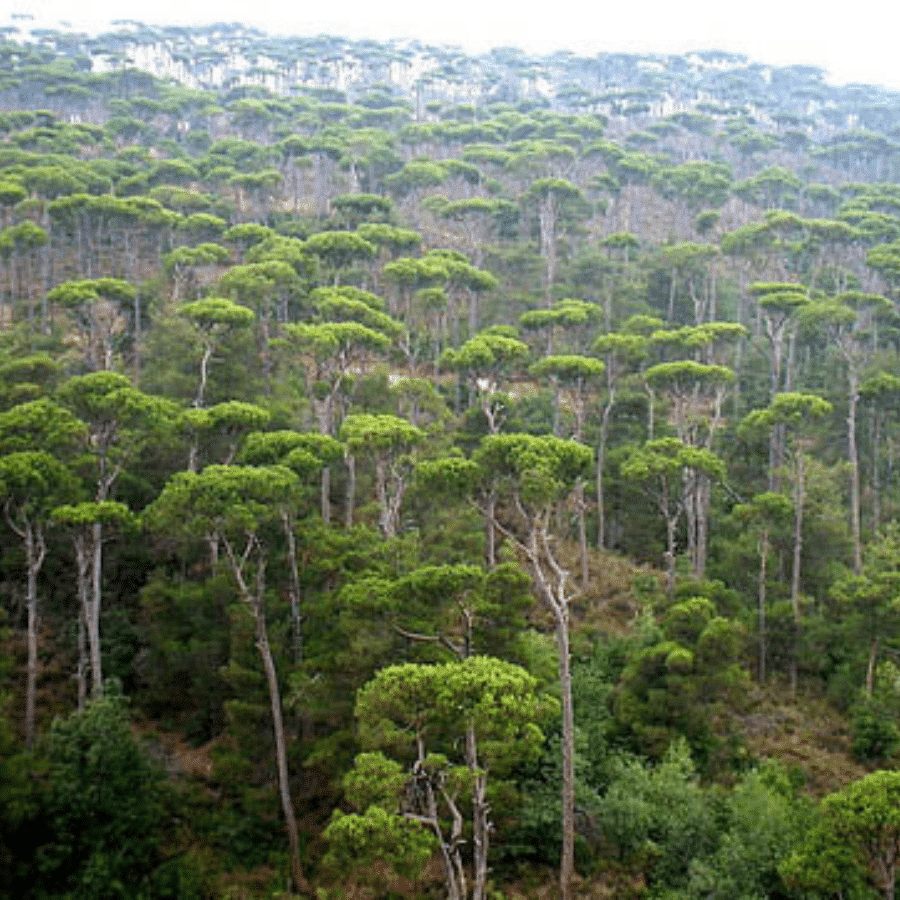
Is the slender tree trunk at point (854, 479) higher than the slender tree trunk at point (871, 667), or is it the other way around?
the slender tree trunk at point (854, 479)

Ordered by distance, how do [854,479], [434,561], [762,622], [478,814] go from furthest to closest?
[854,479] → [762,622] → [434,561] → [478,814]

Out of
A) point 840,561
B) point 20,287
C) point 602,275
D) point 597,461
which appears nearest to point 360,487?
point 597,461

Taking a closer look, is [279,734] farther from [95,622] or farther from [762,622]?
[762,622]

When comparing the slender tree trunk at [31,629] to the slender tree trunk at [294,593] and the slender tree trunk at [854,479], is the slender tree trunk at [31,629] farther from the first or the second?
the slender tree trunk at [854,479]

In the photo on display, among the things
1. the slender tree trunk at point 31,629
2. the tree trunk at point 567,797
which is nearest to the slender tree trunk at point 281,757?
the slender tree trunk at point 31,629

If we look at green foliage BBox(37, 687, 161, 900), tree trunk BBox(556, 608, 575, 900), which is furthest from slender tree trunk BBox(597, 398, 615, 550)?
green foliage BBox(37, 687, 161, 900)

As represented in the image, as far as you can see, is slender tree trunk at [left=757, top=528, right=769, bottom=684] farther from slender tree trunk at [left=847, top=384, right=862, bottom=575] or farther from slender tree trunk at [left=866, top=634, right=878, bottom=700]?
slender tree trunk at [left=847, top=384, right=862, bottom=575]

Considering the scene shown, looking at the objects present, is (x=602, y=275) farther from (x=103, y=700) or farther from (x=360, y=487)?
(x=103, y=700)

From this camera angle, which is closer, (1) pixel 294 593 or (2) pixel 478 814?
(2) pixel 478 814

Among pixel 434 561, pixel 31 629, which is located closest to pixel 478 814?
pixel 434 561

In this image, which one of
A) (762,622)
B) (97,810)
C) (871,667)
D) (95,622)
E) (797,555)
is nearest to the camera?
(97,810)
